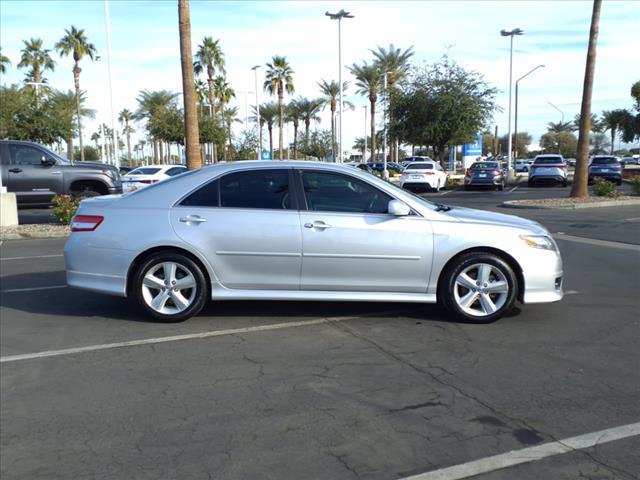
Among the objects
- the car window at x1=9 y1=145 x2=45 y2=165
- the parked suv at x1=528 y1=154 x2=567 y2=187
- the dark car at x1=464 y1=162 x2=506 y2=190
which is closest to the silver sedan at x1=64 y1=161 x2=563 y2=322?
the car window at x1=9 y1=145 x2=45 y2=165

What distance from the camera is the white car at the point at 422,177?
28.5 m

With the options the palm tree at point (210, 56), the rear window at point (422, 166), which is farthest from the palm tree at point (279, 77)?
the rear window at point (422, 166)

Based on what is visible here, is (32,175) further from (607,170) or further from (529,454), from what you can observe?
(607,170)

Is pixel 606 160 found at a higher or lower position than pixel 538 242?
higher

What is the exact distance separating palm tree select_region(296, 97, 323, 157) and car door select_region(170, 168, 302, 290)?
55098mm

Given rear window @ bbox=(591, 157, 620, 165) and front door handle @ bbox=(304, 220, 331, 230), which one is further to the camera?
rear window @ bbox=(591, 157, 620, 165)

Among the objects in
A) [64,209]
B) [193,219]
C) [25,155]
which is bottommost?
[64,209]

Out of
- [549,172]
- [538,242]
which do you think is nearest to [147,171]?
[538,242]

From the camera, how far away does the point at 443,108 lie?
37.0 m

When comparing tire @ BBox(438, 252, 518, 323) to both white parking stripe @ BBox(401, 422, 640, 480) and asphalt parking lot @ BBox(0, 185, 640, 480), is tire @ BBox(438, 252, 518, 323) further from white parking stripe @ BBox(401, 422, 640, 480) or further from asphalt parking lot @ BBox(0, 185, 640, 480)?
white parking stripe @ BBox(401, 422, 640, 480)

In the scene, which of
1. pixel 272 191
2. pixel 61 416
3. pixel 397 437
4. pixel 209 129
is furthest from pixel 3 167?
pixel 209 129

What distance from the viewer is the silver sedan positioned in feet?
20.1

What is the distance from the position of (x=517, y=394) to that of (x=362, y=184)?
8.93 feet

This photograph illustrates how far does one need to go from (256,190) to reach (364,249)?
50.8 inches
